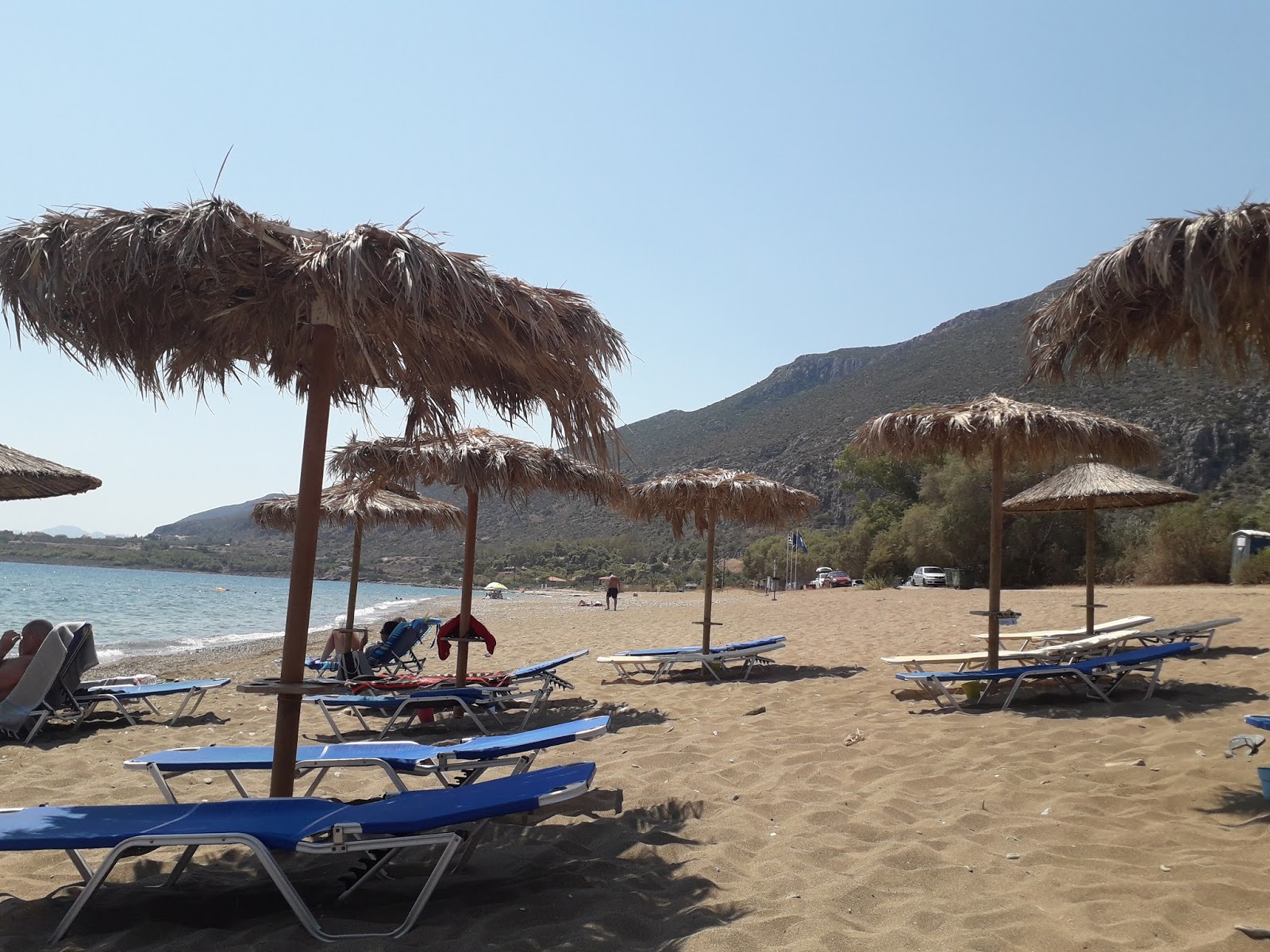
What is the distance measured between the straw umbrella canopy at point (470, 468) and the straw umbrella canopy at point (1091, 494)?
228 inches

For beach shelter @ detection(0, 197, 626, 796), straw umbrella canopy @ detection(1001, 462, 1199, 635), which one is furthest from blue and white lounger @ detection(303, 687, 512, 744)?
straw umbrella canopy @ detection(1001, 462, 1199, 635)

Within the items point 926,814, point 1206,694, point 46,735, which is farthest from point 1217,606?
point 46,735

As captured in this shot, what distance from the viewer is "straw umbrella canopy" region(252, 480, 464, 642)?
10.7 m

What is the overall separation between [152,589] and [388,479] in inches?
2099

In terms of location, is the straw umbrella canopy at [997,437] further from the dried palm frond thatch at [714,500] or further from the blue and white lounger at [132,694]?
the blue and white lounger at [132,694]

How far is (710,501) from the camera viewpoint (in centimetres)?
997

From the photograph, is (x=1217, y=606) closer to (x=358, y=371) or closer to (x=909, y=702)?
(x=909, y=702)

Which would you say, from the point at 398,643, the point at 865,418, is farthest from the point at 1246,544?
the point at 865,418

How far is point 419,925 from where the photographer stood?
2.76 m

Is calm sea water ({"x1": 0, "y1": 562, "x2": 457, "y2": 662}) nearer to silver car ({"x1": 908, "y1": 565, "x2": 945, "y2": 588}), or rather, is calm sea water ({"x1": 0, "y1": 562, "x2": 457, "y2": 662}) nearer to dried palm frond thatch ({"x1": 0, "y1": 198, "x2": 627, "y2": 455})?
dried palm frond thatch ({"x1": 0, "y1": 198, "x2": 627, "y2": 455})

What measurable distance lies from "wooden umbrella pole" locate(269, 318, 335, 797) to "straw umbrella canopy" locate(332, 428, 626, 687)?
11.5 feet

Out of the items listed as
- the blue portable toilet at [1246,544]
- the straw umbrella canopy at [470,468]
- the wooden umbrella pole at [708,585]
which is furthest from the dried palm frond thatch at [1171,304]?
the blue portable toilet at [1246,544]

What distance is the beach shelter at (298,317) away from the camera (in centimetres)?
329

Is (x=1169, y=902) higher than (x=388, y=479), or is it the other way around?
(x=388, y=479)
